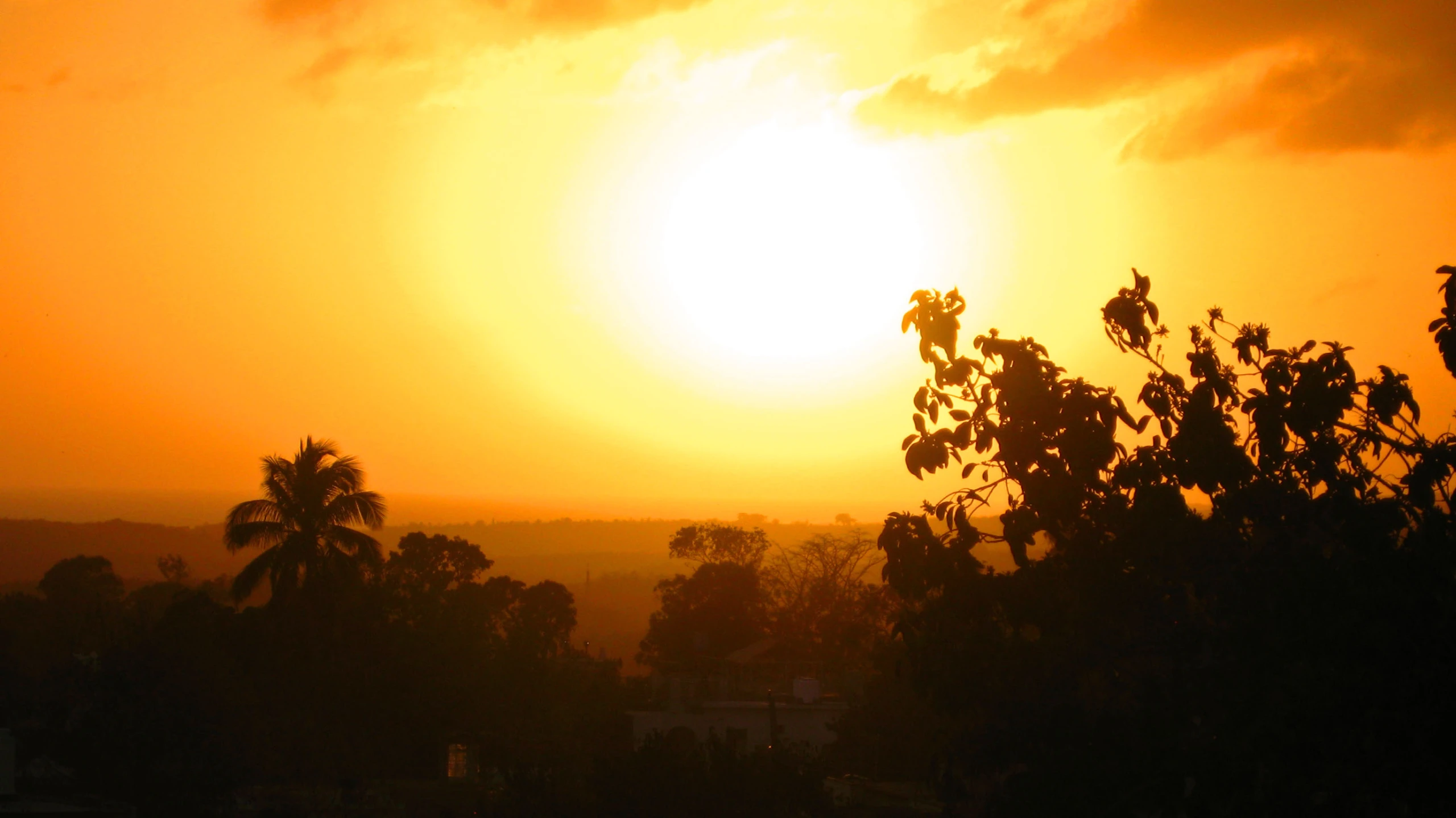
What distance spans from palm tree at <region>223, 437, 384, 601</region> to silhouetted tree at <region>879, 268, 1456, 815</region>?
26633 mm

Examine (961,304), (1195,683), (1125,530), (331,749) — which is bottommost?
(331,749)

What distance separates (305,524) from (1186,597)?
93.4 ft

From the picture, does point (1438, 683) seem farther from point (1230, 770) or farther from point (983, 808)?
point (983, 808)

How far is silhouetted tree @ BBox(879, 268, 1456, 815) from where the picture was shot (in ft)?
21.6

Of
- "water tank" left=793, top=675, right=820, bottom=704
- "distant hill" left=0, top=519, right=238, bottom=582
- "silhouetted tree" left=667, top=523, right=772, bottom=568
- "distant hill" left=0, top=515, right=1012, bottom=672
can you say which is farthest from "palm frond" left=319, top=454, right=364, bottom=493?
"distant hill" left=0, top=519, right=238, bottom=582

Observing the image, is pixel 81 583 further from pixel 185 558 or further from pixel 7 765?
pixel 185 558

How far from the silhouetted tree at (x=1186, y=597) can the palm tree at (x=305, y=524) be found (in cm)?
2663

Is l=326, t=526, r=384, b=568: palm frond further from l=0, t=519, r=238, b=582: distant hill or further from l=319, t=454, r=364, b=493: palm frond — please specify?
l=0, t=519, r=238, b=582: distant hill

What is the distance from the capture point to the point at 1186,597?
7570 mm

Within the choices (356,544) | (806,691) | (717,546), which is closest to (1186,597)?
(356,544)

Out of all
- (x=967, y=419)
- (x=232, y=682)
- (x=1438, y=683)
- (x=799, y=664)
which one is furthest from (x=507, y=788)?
(x=799, y=664)

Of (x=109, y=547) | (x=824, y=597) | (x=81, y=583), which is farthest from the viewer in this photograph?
(x=109, y=547)

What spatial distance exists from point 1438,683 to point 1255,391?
93.4 inches

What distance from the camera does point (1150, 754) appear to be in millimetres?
7266
